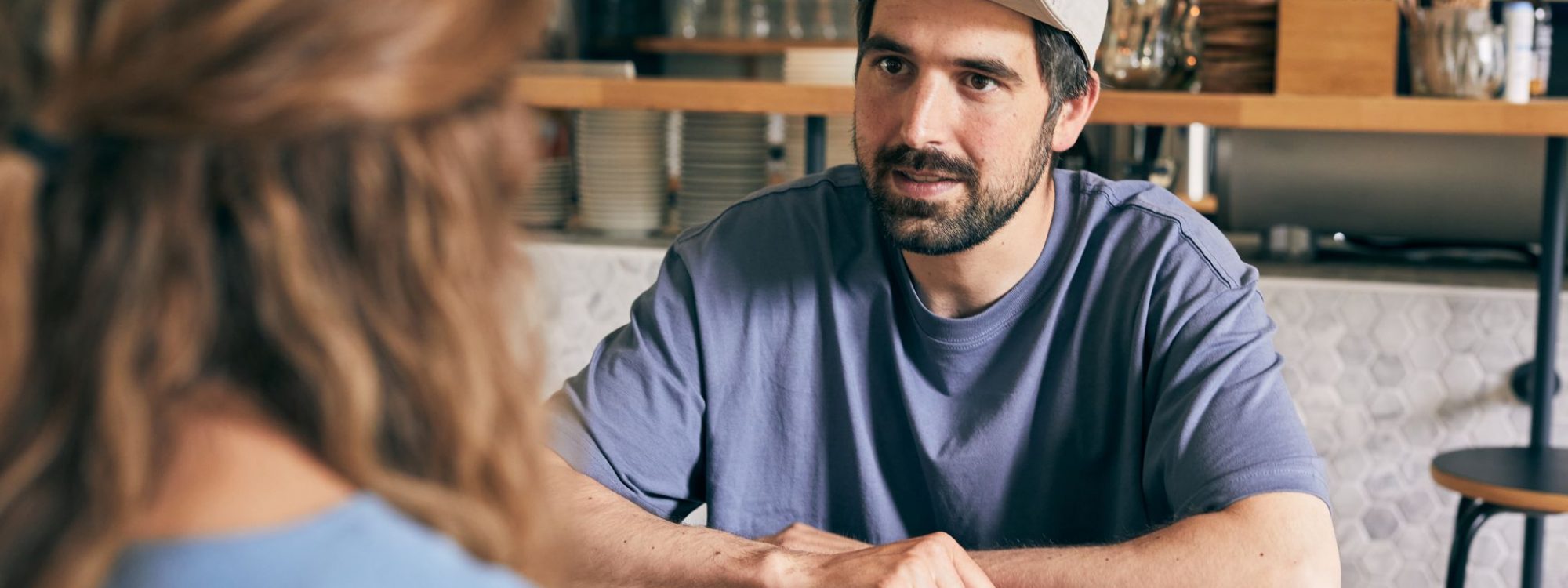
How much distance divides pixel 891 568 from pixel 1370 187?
162 cm

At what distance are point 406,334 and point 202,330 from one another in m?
0.08

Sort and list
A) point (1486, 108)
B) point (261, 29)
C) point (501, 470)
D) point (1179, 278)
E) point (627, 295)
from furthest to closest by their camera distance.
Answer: point (627, 295)
point (1486, 108)
point (1179, 278)
point (501, 470)
point (261, 29)

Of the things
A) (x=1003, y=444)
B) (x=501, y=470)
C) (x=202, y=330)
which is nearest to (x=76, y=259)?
(x=202, y=330)

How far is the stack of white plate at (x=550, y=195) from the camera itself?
2818 mm

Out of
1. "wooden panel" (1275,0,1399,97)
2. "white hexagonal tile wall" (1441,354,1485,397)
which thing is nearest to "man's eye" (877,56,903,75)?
"wooden panel" (1275,0,1399,97)

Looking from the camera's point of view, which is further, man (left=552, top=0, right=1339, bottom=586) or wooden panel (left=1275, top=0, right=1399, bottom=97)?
wooden panel (left=1275, top=0, right=1399, bottom=97)

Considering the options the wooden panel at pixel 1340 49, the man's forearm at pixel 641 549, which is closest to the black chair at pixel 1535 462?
the wooden panel at pixel 1340 49

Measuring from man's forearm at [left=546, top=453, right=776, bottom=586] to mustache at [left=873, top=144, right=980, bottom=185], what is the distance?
1.47 ft

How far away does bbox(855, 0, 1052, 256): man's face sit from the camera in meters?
1.51

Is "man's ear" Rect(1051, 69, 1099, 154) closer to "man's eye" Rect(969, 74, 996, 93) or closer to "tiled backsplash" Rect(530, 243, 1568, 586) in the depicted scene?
"man's eye" Rect(969, 74, 996, 93)

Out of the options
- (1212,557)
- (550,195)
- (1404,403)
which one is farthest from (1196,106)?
(550,195)

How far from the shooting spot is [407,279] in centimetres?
55

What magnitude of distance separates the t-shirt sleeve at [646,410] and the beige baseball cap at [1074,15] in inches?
18.4

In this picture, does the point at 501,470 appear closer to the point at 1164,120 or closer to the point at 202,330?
the point at 202,330
